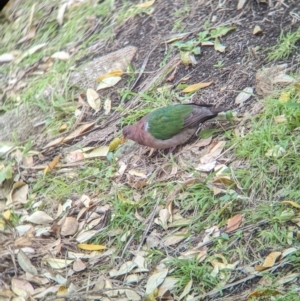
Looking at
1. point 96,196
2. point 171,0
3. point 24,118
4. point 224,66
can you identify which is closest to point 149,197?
point 96,196

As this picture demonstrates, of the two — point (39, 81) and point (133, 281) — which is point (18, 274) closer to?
point (133, 281)

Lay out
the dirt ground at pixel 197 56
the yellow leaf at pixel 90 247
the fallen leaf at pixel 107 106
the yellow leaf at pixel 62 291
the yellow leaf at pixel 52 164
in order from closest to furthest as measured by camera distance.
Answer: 1. the yellow leaf at pixel 62 291
2. the yellow leaf at pixel 90 247
3. the dirt ground at pixel 197 56
4. the yellow leaf at pixel 52 164
5. the fallen leaf at pixel 107 106

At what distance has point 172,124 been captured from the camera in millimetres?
5656

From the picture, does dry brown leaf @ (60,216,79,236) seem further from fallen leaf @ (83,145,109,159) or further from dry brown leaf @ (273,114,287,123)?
dry brown leaf @ (273,114,287,123)

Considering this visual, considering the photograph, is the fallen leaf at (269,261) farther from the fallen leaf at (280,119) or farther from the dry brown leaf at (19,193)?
the dry brown leaf at (19,193)

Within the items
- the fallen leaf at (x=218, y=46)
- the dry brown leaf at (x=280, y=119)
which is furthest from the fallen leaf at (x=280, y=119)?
the fallen leaf at (x=218, y=46)

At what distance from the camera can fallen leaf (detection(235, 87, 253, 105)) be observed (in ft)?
19.3

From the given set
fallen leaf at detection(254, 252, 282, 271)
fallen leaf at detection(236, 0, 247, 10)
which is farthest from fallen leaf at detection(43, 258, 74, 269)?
fallen leaf at detection(236, 0, 247, 10)

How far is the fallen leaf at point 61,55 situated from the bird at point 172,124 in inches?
68.5

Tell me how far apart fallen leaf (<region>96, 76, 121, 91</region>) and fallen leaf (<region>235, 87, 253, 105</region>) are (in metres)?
1.22

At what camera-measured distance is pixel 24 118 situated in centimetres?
679

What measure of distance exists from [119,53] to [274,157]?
218cm

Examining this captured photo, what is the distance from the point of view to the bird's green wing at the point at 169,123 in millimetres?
5641

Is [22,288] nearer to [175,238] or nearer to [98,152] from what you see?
[175,238]
